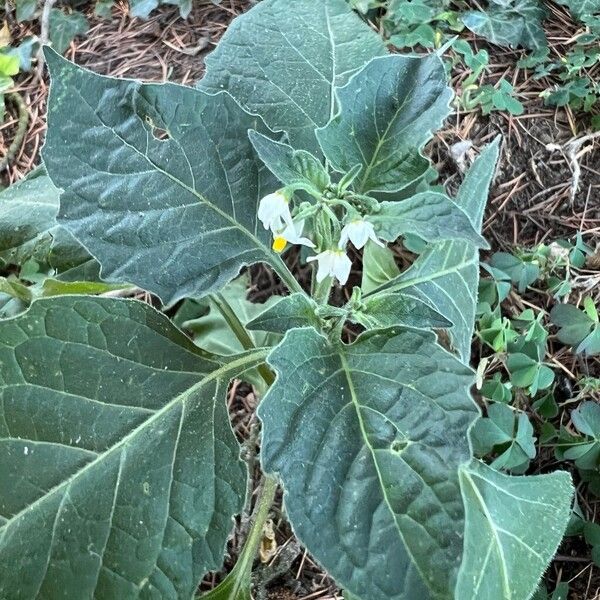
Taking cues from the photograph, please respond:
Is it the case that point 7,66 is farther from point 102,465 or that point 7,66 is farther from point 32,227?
point 102,465

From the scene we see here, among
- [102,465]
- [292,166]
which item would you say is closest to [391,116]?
[292,166]

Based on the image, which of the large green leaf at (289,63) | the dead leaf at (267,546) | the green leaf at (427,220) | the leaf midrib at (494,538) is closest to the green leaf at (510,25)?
the large green leaf at (289,63)

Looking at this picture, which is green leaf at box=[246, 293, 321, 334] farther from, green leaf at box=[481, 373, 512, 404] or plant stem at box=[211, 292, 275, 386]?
green leaf at box=[481, 373, 512, 404]

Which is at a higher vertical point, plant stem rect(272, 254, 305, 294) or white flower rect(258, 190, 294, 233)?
white flower rect(258, 190, 294, 233)

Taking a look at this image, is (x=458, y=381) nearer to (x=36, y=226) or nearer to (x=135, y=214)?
(x=135, y=214)

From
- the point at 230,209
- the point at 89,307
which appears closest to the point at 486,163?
the point at 230,209

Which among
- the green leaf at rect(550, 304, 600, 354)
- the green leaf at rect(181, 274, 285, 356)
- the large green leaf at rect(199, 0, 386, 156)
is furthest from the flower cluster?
the green leaf at rect(550, 304, 600, 354)
